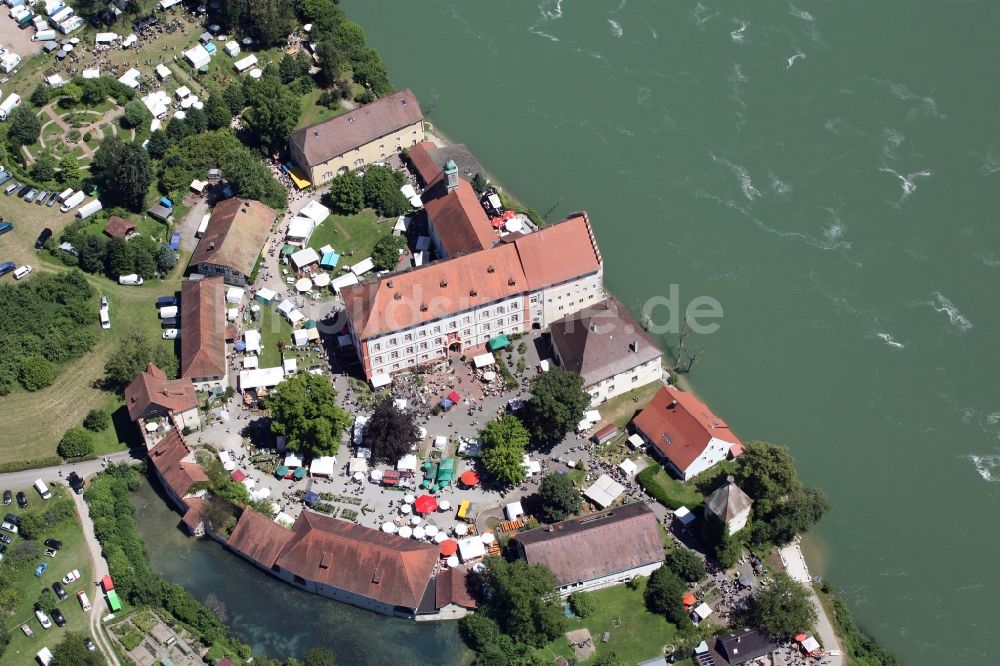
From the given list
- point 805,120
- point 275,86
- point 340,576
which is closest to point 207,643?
point 340,576

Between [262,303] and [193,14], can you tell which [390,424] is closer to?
[262,303]

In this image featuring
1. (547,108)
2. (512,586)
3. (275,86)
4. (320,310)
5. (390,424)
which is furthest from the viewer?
(547,108)

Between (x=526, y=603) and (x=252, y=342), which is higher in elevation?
(x=252, y=342)

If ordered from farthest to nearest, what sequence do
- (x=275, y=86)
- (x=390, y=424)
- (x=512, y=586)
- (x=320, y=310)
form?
(x=275, y=86), (x=320, y=310), (x=390, y=424), (x=512, y=586)

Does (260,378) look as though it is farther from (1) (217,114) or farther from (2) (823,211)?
(2) (823,211)

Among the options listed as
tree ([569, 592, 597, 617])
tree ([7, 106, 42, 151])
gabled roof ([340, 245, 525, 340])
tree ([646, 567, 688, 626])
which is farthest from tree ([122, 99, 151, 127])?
tree ([646, 567, 688, 626])

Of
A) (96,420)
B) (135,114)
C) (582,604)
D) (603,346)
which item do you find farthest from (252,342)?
(582,604)

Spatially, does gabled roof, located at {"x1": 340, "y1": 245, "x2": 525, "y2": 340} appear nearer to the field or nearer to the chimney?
the chimney

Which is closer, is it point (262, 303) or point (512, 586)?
point (512, 586)
